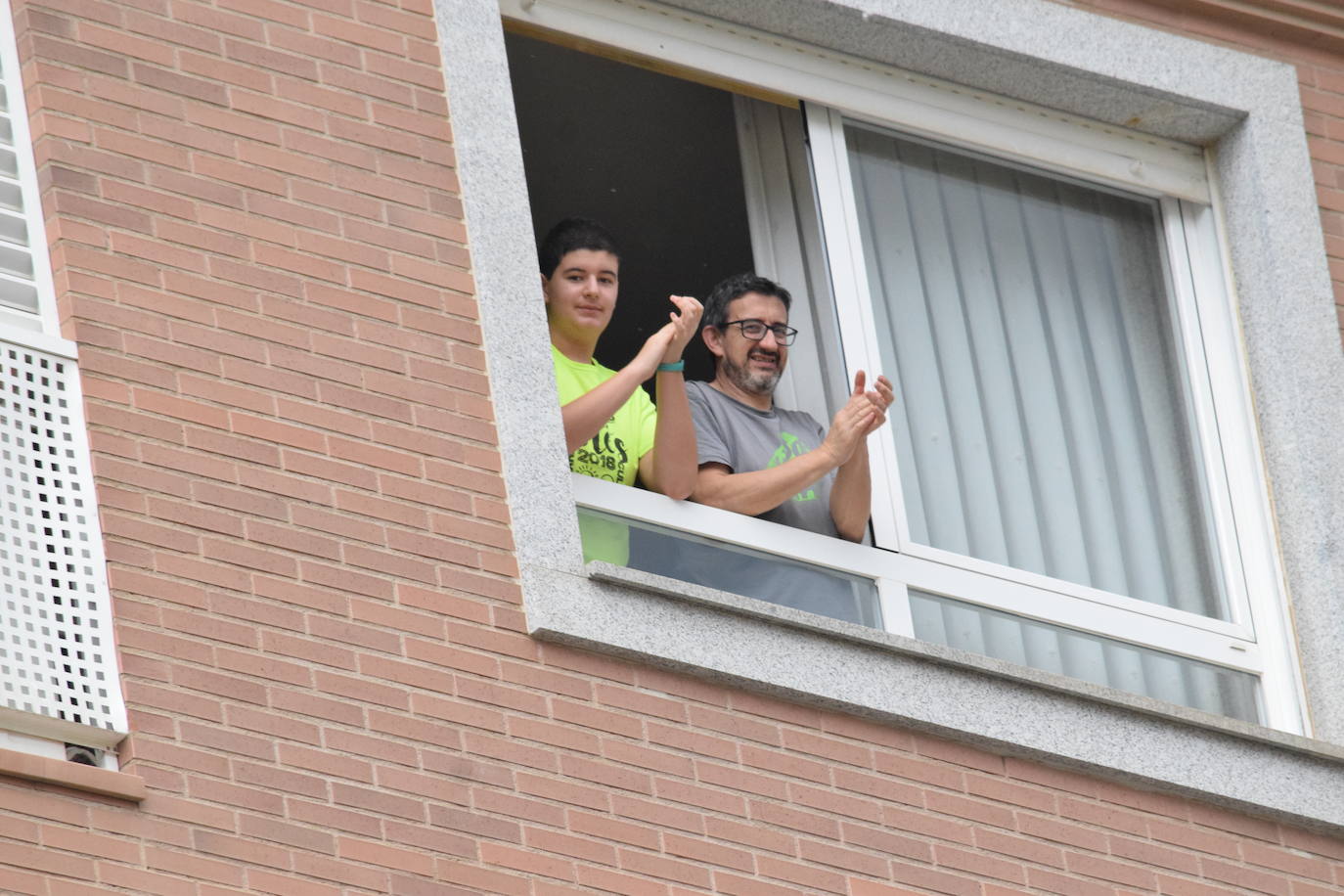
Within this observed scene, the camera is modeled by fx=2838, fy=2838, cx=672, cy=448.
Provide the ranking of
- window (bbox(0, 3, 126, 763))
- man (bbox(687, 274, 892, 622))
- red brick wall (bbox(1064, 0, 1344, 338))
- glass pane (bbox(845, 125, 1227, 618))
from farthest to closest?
1. red brick wall (bbox(1064, 0, 1344, 338))
2. glass pane (bbox(845, 125, 1227, 618))
3. man (bbox(687, 274, 892, 622))
4. window (bbox(0, 3, 126, 763))

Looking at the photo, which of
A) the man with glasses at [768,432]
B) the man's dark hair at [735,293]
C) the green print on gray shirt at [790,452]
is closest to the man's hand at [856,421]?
the man with glasses at [768,432]

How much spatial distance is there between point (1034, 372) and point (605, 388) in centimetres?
195

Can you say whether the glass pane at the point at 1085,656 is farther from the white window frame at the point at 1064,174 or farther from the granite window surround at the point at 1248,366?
the granite window surround at the point at 1248,366

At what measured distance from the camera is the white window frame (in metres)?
8.55

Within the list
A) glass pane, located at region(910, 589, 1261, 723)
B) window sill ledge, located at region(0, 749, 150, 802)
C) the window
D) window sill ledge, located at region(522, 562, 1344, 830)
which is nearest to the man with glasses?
glass pane, located at region(910, 589, 1261, 723)

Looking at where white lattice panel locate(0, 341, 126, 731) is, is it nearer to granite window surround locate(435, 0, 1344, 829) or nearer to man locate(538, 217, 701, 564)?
granite window surround locate(435, 0, 1344, 829)

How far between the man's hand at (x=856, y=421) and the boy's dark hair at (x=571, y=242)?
87 centimetres

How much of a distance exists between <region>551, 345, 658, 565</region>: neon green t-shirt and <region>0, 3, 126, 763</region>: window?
148cm

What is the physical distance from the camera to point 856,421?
814cm

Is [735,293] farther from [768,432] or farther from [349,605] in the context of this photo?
[349,605]

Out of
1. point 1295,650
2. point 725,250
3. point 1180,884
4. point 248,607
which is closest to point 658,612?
point 248,607

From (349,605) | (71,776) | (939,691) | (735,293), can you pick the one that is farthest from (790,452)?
(71,776)

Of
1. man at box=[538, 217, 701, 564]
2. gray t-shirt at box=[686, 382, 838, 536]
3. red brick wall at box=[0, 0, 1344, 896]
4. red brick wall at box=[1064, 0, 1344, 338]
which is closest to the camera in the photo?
red brick wall at box=[0, 0, 1344, 896]

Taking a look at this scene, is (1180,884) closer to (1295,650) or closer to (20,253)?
(1295,650)
